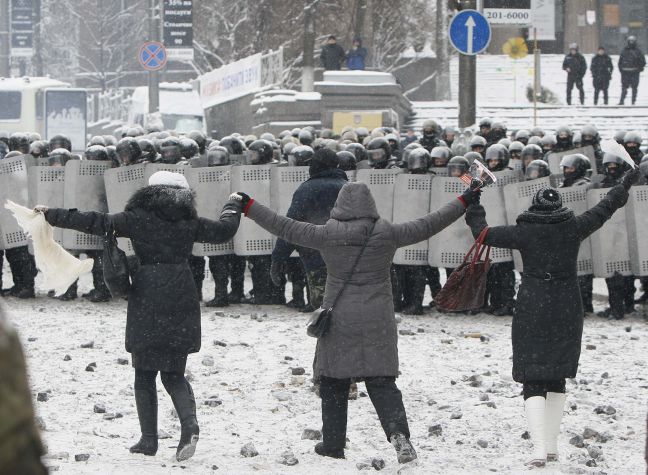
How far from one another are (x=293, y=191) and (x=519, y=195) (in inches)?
89.5

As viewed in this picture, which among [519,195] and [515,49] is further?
[515,49]

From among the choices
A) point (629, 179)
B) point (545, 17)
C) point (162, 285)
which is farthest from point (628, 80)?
point (162, 285)

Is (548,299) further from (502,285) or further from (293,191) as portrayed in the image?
(293,191)

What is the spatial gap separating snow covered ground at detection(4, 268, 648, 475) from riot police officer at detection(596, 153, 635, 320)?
0.26 m

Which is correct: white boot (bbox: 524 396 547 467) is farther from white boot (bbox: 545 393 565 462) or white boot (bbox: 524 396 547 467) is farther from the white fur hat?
the white fur hat

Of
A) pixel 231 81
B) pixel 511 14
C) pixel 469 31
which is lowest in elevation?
pixel 469 31

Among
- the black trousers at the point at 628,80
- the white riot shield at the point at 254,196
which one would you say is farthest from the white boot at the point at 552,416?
the black trousers at the point at 628,80

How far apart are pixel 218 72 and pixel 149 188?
101 ft

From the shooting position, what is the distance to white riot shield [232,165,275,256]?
14.1 m

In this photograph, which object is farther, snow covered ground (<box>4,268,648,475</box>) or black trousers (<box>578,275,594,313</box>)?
black trousers (<box>578,275,594,313</box>)

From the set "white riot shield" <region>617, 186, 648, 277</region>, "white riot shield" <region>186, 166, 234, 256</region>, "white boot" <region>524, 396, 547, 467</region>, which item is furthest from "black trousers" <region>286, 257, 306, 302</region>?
"white boot" <region>524, 396, 547, 467</region>

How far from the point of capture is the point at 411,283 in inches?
545

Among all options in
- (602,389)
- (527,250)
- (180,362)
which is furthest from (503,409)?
(180,362)

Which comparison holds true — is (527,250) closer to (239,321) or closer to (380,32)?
(239,321)
